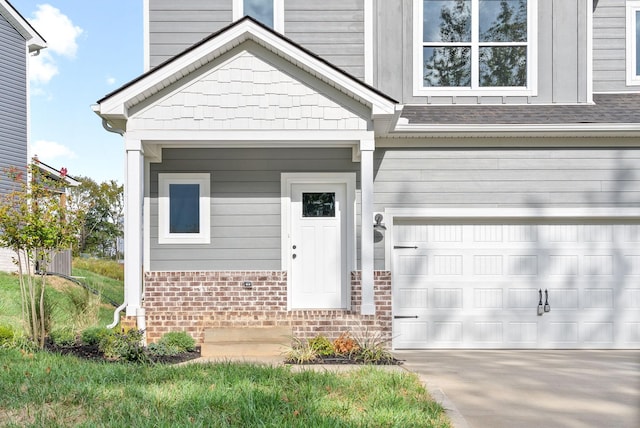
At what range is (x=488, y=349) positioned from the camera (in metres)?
8.53

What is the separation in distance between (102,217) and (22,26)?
12.7 metres

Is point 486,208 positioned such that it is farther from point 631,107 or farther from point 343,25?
point 343,25

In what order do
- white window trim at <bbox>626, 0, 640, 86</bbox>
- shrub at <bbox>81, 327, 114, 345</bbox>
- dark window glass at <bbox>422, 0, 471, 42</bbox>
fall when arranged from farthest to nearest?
white window trim at <bbox>626, 0, 640, 86</bbox>, dark window glass at <bbox>422, 0, 471, 42</bbox>, shrub at <bbox>81, 327, 114, 345</bbox>

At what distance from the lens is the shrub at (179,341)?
7344mm

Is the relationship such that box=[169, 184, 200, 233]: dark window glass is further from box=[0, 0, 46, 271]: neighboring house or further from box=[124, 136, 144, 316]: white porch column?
box=[0, 0, 46, 271]: neighboring house

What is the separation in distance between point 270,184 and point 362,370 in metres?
3.69

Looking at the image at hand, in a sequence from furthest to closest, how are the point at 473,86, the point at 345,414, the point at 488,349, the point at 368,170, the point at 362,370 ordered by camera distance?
the point at 473,86 → the point at 488,349 → the point at 368,170 → the point at 362,370 → the point at 345,414

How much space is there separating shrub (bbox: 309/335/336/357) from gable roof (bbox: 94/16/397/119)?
322cm

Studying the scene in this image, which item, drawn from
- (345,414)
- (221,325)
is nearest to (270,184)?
(221,325)

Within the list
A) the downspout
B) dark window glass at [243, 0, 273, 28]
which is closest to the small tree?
the downspout

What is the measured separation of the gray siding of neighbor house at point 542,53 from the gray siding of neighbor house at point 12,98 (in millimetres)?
13243

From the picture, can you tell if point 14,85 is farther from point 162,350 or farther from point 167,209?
point 162,350

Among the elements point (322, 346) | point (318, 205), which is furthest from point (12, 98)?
point (322, 346)

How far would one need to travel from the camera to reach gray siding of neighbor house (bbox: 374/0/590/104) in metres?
9.07
